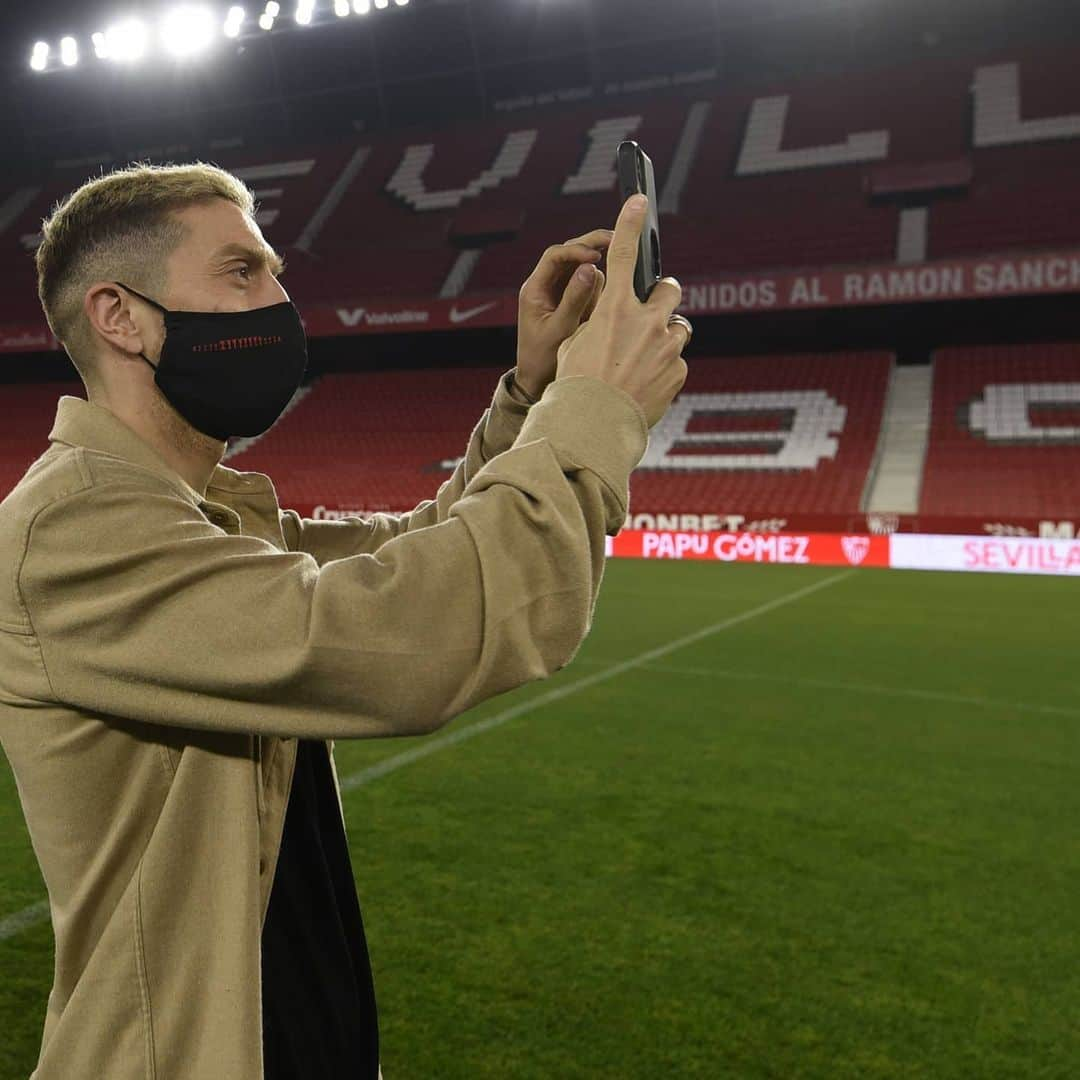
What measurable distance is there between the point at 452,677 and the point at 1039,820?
4.37 meters

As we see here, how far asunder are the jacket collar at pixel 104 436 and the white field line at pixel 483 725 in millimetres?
2807

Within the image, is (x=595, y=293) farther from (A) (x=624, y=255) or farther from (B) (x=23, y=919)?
(B) (x=23, y=919)

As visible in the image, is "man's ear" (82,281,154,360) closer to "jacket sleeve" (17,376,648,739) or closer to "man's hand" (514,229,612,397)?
"jacket sleeve" (17,376,648,739)

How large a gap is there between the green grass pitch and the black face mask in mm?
1955

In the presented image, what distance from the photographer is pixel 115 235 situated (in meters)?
1.22

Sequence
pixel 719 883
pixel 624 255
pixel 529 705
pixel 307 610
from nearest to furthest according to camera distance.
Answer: pixel 307 610, pixel 624 255, pixel 719 883, pixel 529 705

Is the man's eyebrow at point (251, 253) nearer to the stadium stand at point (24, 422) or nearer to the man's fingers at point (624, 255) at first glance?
the man's fingers at point (624, 255)

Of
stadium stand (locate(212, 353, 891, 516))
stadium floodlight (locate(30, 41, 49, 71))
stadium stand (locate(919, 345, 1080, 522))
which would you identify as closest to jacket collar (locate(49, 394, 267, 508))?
stadium stand (locate(212, 353, 891, 516))

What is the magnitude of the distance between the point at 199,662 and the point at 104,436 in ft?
1.01

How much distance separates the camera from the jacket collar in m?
1.12

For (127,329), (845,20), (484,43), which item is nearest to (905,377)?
(845,20)

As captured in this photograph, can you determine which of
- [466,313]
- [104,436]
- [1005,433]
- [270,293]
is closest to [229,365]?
[270,293]

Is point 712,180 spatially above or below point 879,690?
above

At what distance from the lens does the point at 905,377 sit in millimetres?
22312
